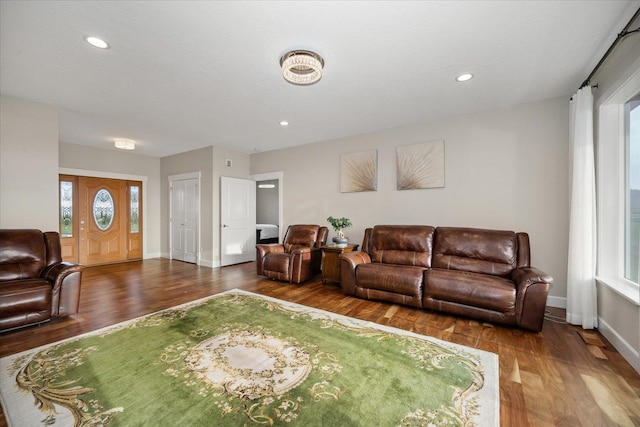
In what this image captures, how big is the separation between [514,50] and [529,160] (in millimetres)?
1709

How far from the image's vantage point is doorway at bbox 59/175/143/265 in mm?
5426

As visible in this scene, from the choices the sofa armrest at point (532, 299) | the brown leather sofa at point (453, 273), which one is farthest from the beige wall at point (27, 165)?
the sofa armrest at point (532, 299)

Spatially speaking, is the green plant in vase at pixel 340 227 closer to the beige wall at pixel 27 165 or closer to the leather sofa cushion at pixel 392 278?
the leather sofa cushion at pixel 392 278

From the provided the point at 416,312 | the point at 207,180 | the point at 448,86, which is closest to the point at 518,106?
the point at 448,86

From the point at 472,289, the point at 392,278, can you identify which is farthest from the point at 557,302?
the point at 392,278

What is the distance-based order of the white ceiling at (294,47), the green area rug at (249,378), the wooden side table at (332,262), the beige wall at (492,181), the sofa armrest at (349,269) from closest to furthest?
1. the green area rug at (249,378)
2. the white ceiling at (294,47)
3. the beige wall at (492,181)
4. the sofa armrest at (349,269)
5. the wooden side table at (332,262)

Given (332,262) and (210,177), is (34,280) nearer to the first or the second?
(210,177)

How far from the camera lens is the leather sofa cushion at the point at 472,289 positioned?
264 cm

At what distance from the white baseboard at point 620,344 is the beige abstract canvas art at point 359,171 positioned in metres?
3.15

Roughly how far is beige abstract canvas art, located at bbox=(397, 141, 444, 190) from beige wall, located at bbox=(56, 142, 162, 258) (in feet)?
20.4

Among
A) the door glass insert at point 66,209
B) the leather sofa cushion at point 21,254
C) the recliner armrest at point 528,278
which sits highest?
the door glass insert at point 66,209

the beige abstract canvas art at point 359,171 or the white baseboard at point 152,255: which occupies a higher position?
the beige abstract canvas art at point 359,171

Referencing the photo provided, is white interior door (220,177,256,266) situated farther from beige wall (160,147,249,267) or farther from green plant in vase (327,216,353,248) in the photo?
green plant in vase (327,216,353,248)

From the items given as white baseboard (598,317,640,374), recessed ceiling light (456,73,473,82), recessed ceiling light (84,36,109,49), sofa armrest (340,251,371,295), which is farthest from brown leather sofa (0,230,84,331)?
white baseboard (598,317,640,374)
